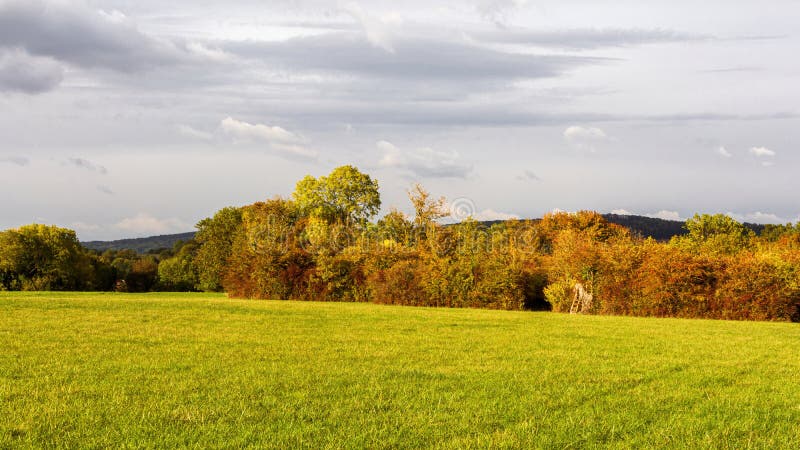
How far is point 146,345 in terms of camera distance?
11320 mm

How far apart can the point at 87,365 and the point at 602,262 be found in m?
18.5

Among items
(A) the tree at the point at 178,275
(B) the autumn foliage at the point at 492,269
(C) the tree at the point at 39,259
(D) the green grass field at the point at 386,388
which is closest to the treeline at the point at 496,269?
(B) the autumn foliage at the point at 492,269

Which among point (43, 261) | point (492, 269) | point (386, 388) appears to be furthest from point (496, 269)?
point (43, 261)

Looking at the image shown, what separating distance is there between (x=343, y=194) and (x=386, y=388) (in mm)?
35395

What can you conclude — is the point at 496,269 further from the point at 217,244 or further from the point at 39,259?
the point at 39,259

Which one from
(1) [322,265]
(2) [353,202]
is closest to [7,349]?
(1) [322,265]

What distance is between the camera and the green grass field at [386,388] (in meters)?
6.03

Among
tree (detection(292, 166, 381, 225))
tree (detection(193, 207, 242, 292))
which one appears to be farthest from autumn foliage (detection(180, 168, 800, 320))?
tree (detection(193, 207, 242, 292))

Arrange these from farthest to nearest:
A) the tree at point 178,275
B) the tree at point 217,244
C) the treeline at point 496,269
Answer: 1. the tree at point 178,275
2. the tree at point 217,244
3. the treeline at point 496,269

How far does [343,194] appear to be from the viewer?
141 ft

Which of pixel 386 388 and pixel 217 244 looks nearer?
pixel 386 388

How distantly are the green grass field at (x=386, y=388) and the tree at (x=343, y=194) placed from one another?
28.3m

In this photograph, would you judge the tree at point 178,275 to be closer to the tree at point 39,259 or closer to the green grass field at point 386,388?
the tree at point 39,259

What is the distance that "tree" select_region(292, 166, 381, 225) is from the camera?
42.8m
